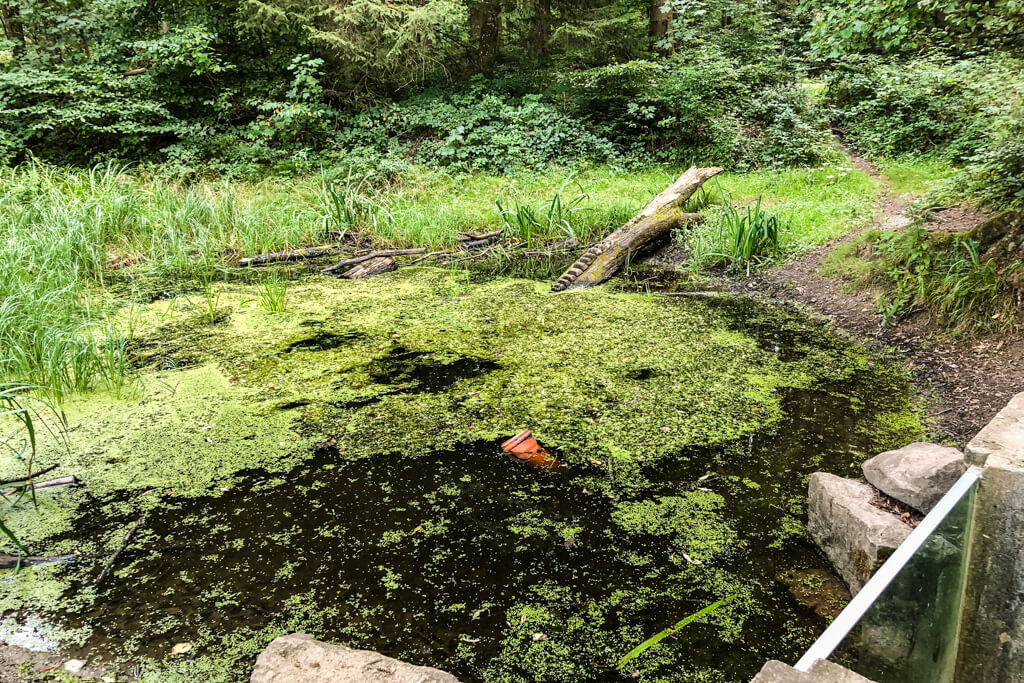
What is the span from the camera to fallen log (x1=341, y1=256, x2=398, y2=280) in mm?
4953

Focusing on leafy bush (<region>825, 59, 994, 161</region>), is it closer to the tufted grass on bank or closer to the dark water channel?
the tufted grass on bank

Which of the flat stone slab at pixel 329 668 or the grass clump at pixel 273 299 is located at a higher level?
the grass clump at pixel 273 299

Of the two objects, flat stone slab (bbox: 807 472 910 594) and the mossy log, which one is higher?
the mossy log

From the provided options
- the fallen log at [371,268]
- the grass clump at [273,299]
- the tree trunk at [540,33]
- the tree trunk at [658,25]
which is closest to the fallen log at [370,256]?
the fallen log at [371,268]

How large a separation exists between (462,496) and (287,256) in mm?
3940

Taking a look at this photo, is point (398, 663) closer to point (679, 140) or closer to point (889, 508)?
point (889, 508)

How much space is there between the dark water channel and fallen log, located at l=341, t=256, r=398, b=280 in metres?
2.74

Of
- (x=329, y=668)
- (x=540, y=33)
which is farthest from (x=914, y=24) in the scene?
(x=540, y=33)

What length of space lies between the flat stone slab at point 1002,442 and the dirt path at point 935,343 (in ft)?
3.30

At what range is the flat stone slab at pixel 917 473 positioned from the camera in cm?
163

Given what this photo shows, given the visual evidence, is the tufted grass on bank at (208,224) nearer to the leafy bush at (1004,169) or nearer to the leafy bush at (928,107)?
the leafy bush at (928,107)

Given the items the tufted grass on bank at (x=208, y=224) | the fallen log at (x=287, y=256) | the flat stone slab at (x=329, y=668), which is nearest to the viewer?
the flat stone slab at (x=329, y=668)

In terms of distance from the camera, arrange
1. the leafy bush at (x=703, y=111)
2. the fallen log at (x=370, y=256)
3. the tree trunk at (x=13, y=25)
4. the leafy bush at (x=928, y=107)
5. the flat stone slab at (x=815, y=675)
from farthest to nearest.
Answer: the tree trunk at (x=13, y=25)
the leafy bush at (x=703, y=111)
the fallen log at (x=370, y=256)
the leafy bush at (x=928, y=107)
the flat stone slab at (x=815, y=675)

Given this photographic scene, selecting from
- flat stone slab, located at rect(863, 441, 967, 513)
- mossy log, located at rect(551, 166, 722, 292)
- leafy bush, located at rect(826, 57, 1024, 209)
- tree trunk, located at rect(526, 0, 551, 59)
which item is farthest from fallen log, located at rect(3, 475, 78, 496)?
tree trunk, located at rect(526, 0, 551, 59)
